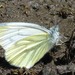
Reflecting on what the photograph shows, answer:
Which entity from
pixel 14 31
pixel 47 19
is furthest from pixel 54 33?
pixel 47 19

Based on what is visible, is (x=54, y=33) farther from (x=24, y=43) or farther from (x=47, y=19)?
(x=47, y=19)

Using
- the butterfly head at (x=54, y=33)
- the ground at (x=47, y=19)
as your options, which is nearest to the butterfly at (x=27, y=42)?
the butterfly head at (x=54, y=33)

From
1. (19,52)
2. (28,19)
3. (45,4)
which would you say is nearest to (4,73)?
(19,52)

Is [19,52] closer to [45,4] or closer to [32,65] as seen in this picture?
[32,65]

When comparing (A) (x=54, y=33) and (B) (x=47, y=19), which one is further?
(B) (x=47, y=19)

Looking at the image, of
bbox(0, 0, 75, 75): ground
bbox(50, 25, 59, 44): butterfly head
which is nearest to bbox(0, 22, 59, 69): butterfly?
bbox(50, 25, 59, 44): butterfly head

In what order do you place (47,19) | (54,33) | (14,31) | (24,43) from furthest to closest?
(47,19) → (24,43) → (54,33) → (14,31)
